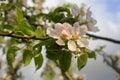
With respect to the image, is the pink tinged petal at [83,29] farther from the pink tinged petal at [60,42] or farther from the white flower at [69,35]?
the pink tinged petal at [60,42]

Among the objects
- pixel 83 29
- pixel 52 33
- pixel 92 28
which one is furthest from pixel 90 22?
pixel 52 33

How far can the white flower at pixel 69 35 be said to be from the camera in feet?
5.43

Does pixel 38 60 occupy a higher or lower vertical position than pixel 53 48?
lower

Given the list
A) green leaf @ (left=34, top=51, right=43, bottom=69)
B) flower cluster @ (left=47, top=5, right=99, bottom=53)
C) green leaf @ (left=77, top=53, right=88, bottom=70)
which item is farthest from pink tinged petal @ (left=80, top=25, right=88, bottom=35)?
green leaf @ (left=34, top=51, right=43, bottom=69)

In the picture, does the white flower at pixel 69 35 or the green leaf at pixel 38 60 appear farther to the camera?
the green leaf at pixel 38 60

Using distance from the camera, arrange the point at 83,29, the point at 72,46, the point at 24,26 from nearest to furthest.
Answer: the point at 72,46 < the point at 83,29 < the point at 24,26

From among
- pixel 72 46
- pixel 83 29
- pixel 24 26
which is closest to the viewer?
pixel 72 46

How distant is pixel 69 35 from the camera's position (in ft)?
5.64

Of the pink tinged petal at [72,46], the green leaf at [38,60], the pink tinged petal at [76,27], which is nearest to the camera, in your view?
the pink tinged petal at [72,46]

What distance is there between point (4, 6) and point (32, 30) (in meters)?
1.51

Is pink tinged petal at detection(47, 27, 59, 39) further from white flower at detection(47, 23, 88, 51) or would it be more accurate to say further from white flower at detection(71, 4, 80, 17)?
white flower at detection(71, 4, 80, 17)

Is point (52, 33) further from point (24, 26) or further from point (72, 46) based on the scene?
point (24, 26)

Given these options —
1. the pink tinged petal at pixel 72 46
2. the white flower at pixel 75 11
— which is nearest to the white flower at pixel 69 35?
the pink tinged petal at pixel 72 46

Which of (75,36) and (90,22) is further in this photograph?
(90,22)
